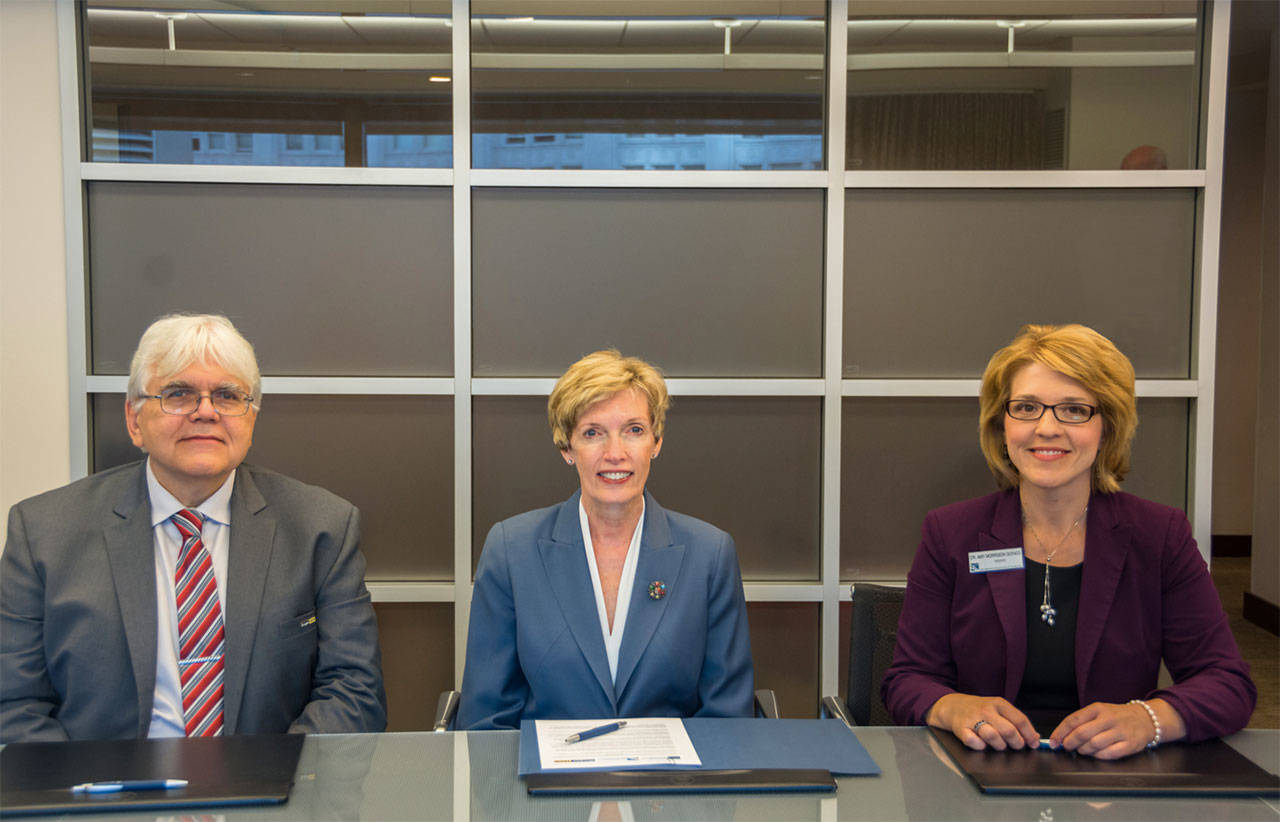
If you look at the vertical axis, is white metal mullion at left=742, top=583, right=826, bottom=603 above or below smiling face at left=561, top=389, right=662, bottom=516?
below

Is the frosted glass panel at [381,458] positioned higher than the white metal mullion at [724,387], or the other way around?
the white metal mullion at [724,387]

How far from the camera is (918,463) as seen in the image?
3.11 meters

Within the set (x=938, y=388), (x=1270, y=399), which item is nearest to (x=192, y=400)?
(x=938, y=388)

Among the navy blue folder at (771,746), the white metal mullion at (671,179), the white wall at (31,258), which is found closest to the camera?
the navy blue folder at (771,746)

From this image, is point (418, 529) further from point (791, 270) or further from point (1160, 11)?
point (1160, 11)

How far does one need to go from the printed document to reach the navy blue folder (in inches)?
0.7

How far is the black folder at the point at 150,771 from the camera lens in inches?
51.5

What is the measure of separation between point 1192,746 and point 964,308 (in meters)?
1.69

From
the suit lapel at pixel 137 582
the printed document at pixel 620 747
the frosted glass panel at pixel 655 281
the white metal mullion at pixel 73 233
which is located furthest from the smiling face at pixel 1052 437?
the white metal mullion at pixel 73 233

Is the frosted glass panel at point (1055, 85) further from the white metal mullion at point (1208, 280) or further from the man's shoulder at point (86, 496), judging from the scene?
the man's shoulder at point (86, 496)

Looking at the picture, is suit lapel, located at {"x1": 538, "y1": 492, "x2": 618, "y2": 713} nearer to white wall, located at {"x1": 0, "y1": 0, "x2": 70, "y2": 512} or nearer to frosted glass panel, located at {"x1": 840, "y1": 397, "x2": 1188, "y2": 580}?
frosted glass panel, located at {"x1": 840, "y1": 397, "x2": 1188, "y2": 580}

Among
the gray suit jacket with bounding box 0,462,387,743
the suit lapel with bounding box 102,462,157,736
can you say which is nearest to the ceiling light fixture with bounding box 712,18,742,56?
the gray suit jacket with bounding box 0,462,387,743

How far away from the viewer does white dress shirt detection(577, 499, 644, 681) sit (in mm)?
2102

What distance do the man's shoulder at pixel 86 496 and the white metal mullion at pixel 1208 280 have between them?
2.92m
